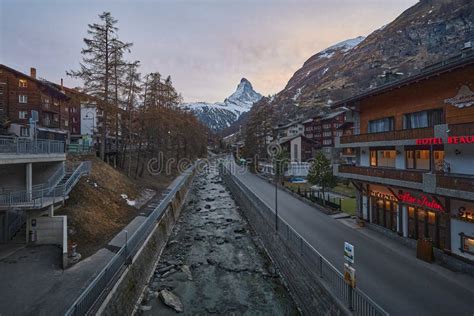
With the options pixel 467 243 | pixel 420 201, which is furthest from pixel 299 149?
pixel 467 243

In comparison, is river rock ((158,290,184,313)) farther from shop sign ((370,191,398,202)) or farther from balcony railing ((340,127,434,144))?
balcony railing ((340,127,434,144))

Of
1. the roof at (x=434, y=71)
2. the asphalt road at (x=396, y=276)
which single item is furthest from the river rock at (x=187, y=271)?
the roof at (x=434, y=71)

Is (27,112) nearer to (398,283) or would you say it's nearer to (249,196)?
(249,196)

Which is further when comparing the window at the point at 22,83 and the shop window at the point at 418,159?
the window at the point at 22,83

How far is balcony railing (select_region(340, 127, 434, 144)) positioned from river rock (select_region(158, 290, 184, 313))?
52.3 feet

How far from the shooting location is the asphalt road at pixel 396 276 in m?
10.3

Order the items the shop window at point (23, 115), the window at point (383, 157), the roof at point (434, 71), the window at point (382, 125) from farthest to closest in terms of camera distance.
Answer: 1. the shop window at point (23, 115)
2. the window at point (383, 157)
3. the window at point (382, 125)
4. the roof at point (434, 71)

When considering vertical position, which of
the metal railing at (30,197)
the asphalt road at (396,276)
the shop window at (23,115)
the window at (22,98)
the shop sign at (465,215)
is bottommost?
the asphalt road at (396,276)

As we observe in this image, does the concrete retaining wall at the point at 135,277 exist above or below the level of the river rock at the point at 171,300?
above

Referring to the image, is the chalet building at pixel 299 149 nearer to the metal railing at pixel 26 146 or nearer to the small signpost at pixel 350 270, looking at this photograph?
the metal railing at pixel 26 146

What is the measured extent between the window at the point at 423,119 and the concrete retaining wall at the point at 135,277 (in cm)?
1885

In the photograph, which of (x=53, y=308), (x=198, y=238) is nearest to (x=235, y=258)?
(x=198, y=238)

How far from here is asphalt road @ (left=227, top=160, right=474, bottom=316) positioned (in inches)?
406

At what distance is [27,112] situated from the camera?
43.4 meters
